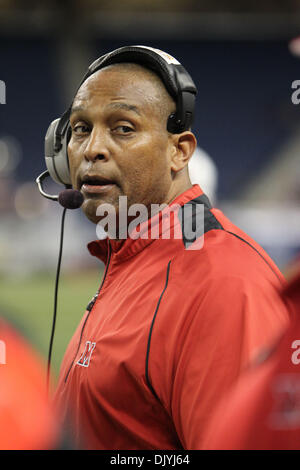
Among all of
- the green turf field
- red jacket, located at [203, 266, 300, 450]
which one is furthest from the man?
the green turf field

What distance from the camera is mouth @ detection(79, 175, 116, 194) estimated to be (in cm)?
109

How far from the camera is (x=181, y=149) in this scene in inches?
44.6

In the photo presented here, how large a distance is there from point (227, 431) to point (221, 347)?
40 cm

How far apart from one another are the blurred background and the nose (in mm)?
10113

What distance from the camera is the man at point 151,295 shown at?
0.82 m

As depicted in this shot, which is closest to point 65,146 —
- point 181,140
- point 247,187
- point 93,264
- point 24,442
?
point 181,140

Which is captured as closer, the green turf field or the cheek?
the cheek

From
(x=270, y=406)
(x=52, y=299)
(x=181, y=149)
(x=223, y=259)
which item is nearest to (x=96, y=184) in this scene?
(x=181, y=149)

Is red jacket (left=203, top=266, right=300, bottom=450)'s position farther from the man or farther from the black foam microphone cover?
the black foam microphone cover

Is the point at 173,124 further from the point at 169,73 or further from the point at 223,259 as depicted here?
the point at 223,259

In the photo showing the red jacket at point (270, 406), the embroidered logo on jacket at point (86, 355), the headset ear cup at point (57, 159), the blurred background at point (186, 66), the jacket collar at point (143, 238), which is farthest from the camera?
the blurred background at point (186, 66)

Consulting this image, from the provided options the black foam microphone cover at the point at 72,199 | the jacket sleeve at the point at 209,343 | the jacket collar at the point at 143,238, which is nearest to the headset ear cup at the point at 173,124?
the jacket collar at the point at 143,238

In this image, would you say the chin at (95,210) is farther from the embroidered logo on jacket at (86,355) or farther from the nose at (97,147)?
the embroidered logo on jacket at (86,355)

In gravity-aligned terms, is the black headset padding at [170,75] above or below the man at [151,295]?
above
